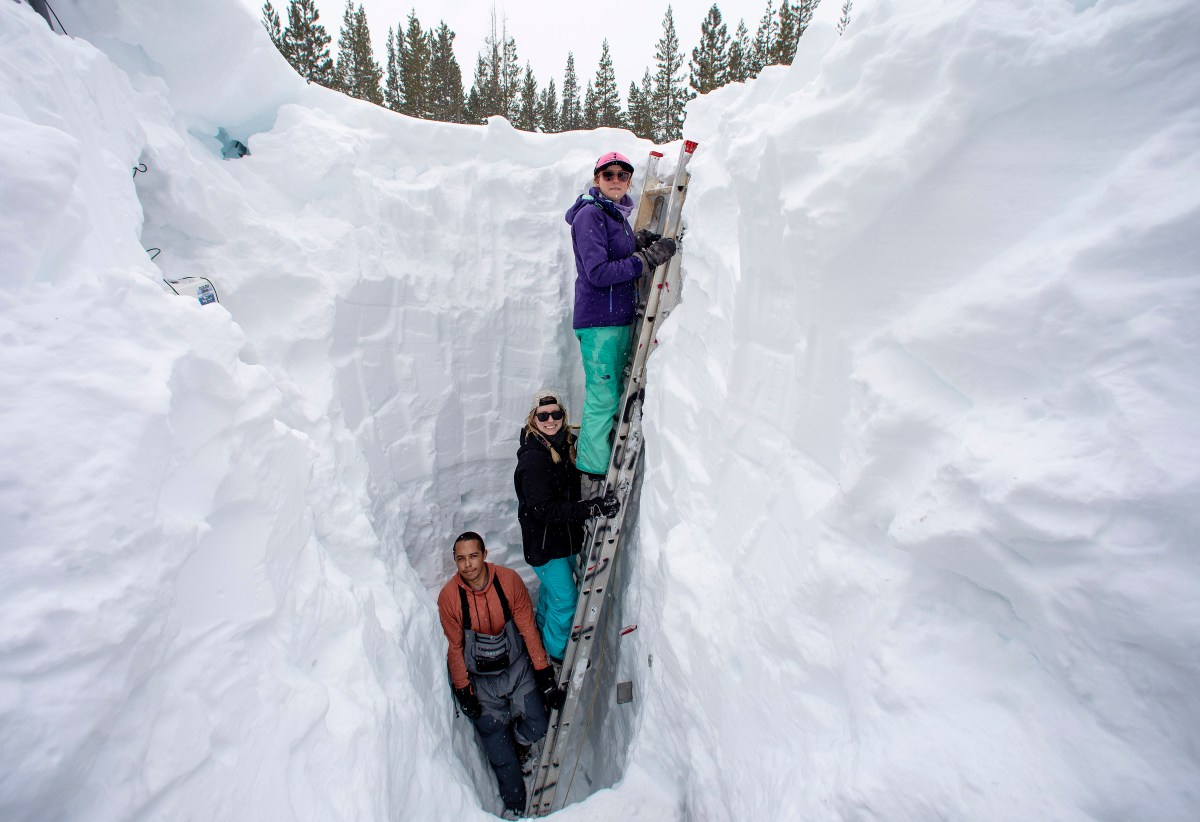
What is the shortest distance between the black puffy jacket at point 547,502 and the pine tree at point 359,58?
15.7 m

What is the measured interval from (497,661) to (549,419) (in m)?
1.75

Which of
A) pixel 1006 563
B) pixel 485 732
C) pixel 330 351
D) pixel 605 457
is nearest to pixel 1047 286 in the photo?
pixel 1006 563

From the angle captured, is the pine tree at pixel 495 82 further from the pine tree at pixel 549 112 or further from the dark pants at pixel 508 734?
the dark pants at pixel 508 734

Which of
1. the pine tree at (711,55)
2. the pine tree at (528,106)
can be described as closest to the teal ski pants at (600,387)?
the pine tree at (711,55)

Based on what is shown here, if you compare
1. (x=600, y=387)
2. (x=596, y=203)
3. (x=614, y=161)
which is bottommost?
(x=600, y=387)

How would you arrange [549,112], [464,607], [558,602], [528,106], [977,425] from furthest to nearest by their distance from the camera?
[549,112], [528,106], [558,602], [464,607], [977,425]

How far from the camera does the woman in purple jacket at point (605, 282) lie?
3.09m

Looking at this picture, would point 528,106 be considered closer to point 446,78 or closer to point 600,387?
point 446,78

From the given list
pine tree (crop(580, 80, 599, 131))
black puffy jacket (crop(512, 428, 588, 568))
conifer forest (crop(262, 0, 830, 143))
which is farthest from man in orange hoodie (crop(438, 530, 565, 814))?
pine tree (crop(580, 80, 599, 131))

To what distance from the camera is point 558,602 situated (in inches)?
154

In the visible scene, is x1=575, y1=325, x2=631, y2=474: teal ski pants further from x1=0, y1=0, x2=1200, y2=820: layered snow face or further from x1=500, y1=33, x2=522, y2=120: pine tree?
x1=500, y1=33, x2=522, y2=120: pine tree

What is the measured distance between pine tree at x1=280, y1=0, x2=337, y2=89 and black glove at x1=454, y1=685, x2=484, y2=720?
601 inches

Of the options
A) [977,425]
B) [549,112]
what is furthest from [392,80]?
[977,425]

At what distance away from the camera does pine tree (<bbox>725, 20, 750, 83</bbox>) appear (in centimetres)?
1606
